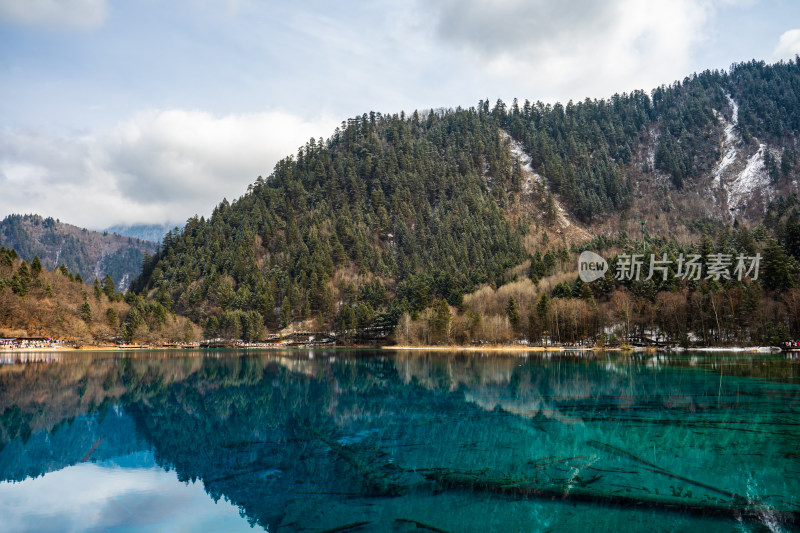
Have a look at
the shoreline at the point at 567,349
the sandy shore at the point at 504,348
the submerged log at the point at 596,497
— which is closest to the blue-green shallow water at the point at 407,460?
the submerged log at the point at 596,497

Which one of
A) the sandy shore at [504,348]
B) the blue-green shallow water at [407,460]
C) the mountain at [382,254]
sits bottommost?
the sandy shore at [504,348]

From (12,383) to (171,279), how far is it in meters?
123

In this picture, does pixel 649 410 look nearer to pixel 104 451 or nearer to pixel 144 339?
pixel 104 451

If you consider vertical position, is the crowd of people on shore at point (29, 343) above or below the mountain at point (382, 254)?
below

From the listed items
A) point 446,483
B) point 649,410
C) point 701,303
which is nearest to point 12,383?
point 446,483

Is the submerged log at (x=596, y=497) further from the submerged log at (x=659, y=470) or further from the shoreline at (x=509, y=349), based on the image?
the shoreline at (x=509, y=349)

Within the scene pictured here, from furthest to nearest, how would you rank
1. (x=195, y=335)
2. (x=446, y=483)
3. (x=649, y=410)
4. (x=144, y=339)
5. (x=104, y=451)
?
(x=195, y=335) → (x=144, y=339) → (x=649, y=410) → (x=104, y=451) → (x=446, y=483)

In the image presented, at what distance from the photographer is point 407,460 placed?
1623cm

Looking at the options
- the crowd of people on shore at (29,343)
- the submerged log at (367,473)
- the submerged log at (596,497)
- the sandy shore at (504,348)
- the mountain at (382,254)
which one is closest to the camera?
the submerged log at (596,497)

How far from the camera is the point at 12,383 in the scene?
3662 centimetres

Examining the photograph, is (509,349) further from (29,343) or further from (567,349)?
(29,343)

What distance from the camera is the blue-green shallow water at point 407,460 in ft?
38.3

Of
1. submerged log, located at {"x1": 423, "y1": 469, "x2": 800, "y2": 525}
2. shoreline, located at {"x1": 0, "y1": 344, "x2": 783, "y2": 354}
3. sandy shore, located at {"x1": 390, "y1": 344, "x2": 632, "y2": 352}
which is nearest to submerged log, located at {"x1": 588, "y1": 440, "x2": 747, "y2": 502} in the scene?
submerged log, located at {"x1": 423, "y1": 469, "x2": 800, "y2": 525}

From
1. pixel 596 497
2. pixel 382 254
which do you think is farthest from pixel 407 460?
pixel 382 254
